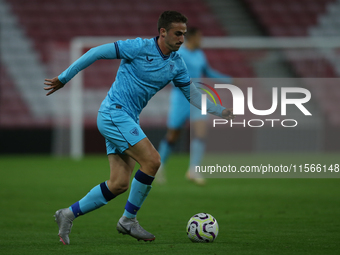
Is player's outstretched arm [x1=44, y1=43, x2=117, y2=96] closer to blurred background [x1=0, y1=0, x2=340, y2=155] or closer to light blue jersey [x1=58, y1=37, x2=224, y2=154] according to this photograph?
light blue jersey [x1=58, y1=37, x2=224, y2=154]

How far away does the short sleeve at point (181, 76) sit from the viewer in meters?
4.72

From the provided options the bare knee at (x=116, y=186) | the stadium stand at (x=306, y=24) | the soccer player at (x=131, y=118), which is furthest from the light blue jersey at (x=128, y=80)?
the stadium stand at (x=306, y=24)

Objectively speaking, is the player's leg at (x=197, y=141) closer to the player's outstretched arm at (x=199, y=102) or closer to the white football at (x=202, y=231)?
the player's outstretched arm at (x=199, y=102)

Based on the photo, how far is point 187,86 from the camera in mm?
4867

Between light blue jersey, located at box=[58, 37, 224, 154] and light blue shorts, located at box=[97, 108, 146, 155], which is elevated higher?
light blue jersey, located at box=[58, 37, 224, 154]

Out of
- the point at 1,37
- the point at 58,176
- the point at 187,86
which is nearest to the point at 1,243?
the point at 187,86

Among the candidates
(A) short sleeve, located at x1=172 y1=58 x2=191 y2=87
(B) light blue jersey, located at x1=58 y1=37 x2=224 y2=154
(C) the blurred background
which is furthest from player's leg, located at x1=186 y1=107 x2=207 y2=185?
(C) the blurred background

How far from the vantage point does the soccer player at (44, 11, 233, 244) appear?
4402 millimetres

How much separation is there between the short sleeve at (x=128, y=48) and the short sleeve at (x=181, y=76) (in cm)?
42

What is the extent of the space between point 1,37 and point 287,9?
8142mm

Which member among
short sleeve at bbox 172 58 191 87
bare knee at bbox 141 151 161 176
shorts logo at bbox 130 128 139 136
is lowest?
bare knee at bbox 141 151 161 176

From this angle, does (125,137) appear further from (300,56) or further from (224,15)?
(224,15)

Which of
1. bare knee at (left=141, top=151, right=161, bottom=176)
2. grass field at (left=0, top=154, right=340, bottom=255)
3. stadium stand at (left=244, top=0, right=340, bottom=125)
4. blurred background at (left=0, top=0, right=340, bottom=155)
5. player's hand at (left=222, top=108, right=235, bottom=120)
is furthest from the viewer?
stadium stand at (left=244, top=0, right=340, bottom=125)

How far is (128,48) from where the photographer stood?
4418 mm
